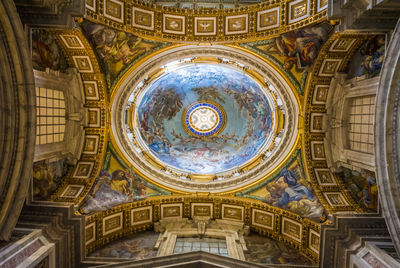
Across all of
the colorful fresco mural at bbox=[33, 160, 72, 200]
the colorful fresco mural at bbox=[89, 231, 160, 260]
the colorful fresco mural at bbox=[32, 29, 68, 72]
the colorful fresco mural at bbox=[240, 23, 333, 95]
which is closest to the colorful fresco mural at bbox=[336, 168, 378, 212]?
the colorful fresco mural at bbox=[240, 23, 333, 95]

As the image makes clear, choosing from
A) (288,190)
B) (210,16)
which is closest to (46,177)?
(210,16)

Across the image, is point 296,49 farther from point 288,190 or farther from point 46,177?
point 46,177

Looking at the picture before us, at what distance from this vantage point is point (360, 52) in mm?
11680

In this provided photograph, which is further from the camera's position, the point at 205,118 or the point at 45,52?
the point at 205,118

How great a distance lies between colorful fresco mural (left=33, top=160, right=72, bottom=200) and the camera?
1142cm

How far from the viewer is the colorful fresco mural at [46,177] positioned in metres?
11.4

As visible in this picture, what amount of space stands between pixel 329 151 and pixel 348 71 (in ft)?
11.7

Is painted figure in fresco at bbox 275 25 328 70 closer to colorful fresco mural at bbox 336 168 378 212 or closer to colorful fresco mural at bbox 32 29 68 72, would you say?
colorful fresco mural at bbox 336 168 378 212

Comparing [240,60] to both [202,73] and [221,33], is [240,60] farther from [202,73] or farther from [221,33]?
[202,73]

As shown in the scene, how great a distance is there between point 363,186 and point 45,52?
1358 cm

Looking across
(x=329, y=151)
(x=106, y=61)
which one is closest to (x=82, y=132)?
(x=106, y=61)

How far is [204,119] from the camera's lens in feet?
70.3

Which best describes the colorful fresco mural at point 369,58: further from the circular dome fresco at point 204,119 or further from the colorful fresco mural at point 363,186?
the colorful fresco mural at point 363,186

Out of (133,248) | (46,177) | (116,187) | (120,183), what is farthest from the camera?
(120,183)
